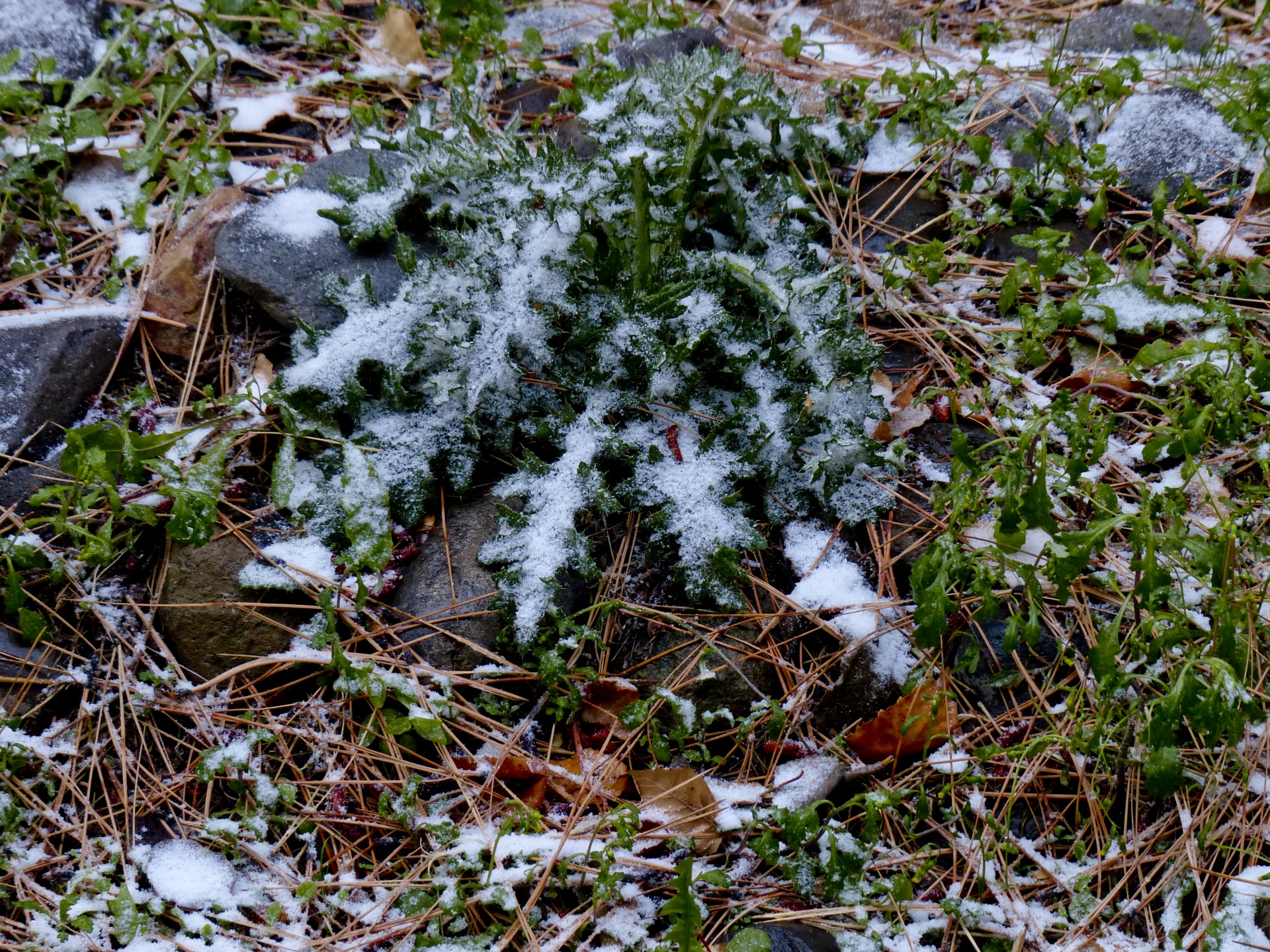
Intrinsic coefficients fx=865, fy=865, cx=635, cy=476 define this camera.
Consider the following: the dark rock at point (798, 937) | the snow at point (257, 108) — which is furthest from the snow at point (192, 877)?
the snow at point (257, 108)

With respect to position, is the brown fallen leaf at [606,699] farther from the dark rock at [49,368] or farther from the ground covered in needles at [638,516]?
the dark rock at [49,368]

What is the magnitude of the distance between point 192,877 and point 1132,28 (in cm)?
395

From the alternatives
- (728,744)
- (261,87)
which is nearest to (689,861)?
(728,744)

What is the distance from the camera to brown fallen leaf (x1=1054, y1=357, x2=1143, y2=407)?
2.30m

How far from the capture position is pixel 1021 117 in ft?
9.52

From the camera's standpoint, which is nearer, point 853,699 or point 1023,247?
point 853,699

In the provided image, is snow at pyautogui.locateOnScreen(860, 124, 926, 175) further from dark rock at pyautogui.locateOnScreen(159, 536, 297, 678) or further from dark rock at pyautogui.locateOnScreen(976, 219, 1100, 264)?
dark rock at pyautogui.locateOnScreen(159, 536, 297, 678)

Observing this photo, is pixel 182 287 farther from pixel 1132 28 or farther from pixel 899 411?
pixel 1132 28

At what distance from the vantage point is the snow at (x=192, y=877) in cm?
170

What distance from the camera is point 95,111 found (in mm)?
2881

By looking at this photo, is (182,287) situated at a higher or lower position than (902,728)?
higher

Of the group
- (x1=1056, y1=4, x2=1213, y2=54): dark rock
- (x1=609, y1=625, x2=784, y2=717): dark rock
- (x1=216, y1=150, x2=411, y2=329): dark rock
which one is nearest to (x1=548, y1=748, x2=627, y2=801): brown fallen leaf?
(x1=609, y1=625, x2=784, y2=717): dark rock

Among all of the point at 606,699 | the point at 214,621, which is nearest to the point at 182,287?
the point at 214,621

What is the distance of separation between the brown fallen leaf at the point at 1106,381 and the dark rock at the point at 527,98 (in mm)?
1925
